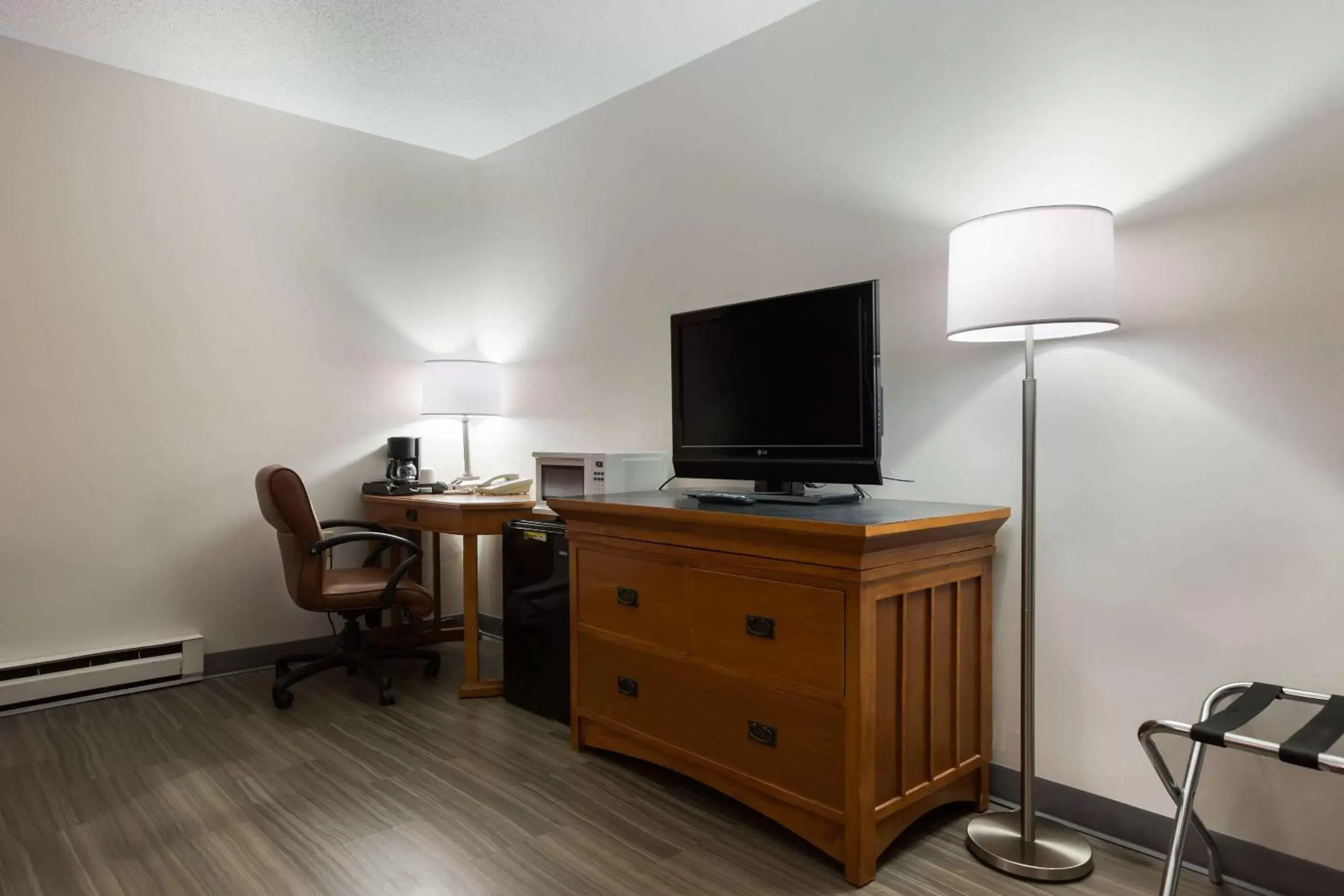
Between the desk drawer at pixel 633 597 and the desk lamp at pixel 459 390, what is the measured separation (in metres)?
1.64

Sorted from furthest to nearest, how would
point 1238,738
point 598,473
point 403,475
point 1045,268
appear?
point 403,475 < point 598,473 < point 1045,268 < point 1238,738

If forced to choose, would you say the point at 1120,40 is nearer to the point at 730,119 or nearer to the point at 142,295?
the point at 730,119

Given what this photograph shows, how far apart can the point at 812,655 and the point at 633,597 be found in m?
0.68

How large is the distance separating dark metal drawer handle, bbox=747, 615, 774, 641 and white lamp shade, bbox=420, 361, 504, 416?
2.36 meters

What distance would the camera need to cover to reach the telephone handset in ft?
12.3

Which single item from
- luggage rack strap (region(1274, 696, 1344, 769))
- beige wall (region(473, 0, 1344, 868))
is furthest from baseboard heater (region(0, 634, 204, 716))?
luggage rack strap (region(1274, 696, 1344, 769))

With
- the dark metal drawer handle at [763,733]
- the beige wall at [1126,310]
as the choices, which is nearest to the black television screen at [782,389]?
the beige wall at [1126,310]

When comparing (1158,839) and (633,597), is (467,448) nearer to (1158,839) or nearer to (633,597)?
(633,597)

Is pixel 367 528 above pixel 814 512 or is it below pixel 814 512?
below

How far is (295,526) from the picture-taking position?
310 centimetres

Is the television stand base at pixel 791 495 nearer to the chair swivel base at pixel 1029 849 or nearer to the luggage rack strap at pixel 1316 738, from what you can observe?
the chair swivel base at pixel 1029 849

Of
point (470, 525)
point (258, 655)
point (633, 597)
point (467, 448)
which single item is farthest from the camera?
point (467, 448)

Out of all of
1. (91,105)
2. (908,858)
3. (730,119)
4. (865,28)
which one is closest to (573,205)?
(730,119)

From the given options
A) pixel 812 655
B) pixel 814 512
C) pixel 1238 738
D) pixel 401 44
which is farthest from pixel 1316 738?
pixel 401 44
